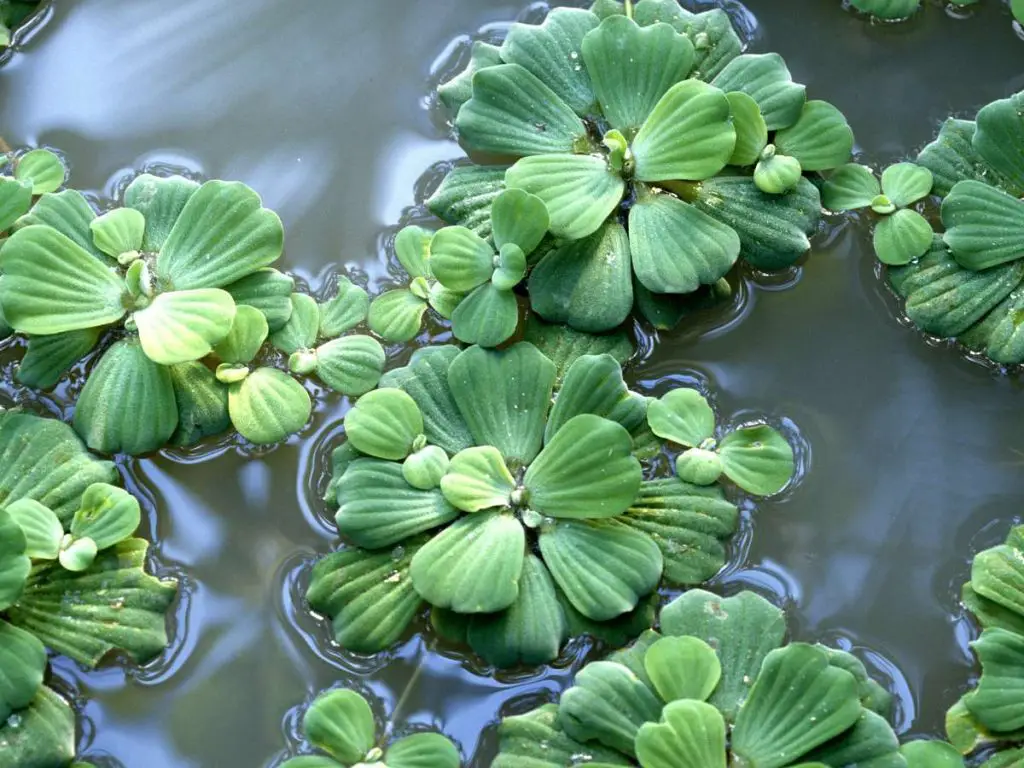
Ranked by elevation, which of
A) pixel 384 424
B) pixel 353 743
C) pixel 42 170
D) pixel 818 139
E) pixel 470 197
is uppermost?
pixel 42 170

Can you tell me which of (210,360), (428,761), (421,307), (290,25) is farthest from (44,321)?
(428,761)

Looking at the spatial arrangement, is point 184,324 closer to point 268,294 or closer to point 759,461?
point 268,294

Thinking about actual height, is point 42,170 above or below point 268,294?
above

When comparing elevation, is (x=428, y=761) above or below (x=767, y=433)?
below

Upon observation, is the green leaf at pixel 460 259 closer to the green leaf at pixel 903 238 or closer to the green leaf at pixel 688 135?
the green leaf at pixel 688 135

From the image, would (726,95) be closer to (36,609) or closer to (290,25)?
(290,25)

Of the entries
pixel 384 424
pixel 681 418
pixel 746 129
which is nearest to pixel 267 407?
pixel 384 424
